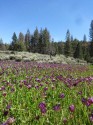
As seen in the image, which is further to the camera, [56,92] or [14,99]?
[56,92]

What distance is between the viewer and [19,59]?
33.7 m

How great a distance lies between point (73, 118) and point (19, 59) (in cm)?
2975

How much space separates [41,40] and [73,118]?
10083cm

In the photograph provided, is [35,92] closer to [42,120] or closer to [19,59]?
[42,120]

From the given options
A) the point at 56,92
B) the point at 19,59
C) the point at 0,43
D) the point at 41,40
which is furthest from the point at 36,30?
the point at 56,92

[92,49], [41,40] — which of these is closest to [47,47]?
[41,40]

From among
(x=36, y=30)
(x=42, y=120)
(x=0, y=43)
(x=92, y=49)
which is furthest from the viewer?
(x=0, y=43)

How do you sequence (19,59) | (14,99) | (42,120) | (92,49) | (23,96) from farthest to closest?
(92,49)
(19,59)
(23,96)
(14,99)
(42,120)

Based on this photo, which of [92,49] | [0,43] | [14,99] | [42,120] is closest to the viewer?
[42,120]

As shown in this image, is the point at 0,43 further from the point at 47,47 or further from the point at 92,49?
the point at 92,49

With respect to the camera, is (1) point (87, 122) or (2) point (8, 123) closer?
(2) point (8, 123)

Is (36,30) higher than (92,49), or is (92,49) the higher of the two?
(36,30)

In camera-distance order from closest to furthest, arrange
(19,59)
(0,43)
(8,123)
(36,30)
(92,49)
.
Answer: (8,123) → (19,59) → (92,49) → (36,30) → (0,43)

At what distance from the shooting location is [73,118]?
13.8 feet
